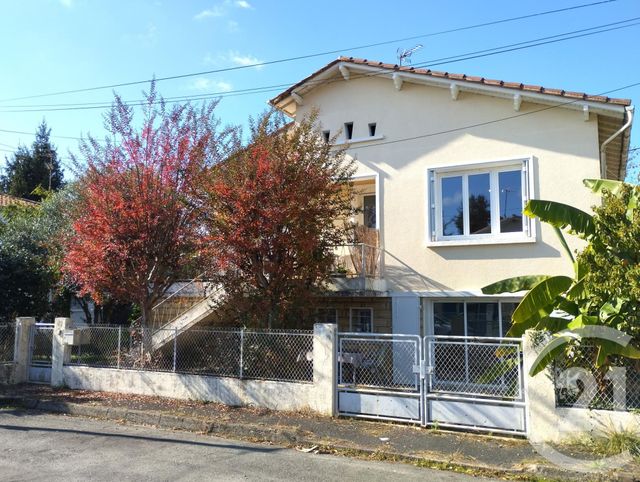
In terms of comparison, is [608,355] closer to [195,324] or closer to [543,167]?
[543,167]

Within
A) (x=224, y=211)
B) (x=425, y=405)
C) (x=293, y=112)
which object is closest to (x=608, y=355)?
(x=425, y=405)

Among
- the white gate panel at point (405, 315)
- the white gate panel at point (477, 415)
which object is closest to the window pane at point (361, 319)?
the white gate panel at point (405, 315)

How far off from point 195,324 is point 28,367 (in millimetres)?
4019

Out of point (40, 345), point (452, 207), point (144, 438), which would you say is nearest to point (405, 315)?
point (452, 207)

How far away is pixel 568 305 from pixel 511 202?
4341 mm

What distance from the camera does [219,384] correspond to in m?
10.1

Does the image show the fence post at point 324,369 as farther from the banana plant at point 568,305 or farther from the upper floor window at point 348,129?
the upper floor window at point 348,129

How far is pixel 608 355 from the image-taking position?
7559 mm

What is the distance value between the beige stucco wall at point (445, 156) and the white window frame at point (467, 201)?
0.14 meters

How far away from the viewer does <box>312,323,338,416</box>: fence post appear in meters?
9.04

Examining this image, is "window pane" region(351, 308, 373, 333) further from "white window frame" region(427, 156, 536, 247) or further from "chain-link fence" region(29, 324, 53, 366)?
"chain-link fence" region(29, 324, 53, 366)

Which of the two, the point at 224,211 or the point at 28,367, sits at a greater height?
the point at 224,211

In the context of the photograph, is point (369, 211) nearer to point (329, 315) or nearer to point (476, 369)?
point (329, 315)

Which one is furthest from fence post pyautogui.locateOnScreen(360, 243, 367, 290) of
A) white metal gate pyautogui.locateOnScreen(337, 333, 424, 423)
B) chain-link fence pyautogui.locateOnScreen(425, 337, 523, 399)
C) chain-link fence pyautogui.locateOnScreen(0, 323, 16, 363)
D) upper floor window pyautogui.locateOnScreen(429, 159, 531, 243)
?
chain-link fence pyautogui.locateOnScreen(0, 323, 16, 363)
